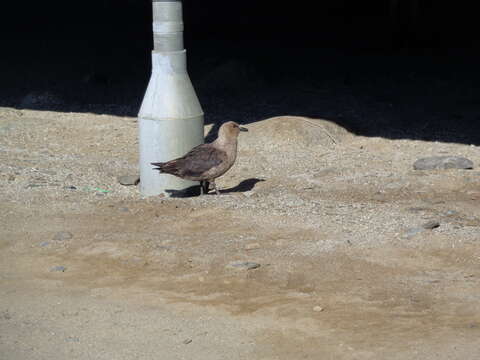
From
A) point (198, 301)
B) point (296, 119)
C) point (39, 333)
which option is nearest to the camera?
point (39, 333)

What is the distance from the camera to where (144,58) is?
722 inches

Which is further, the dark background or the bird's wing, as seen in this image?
the dark background

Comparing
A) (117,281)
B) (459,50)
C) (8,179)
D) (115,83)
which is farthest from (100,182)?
(459,50)

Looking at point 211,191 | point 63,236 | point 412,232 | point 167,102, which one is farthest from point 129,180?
point 412,232

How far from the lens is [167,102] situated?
398 inches

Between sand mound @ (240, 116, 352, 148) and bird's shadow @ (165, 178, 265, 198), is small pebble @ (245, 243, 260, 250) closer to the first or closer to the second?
bird's shadow @ (165, 178, 265, 198)

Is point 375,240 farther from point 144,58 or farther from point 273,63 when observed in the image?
point 144,58

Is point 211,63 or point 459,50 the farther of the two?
point 459,50

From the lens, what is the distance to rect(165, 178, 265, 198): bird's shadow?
10.4 metres

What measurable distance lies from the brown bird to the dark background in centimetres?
419

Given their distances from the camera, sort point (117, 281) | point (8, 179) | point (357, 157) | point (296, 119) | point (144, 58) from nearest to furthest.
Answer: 1. point (117, 281)
2. point (8, 179)
3. point (357, 157)
4. point (296, 119)
5. point (144, 58)

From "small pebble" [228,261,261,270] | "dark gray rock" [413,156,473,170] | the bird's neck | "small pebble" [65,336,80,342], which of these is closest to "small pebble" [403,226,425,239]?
"small pebble" [228,261,261,270]

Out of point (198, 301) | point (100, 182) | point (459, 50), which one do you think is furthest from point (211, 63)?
point (198, 301)

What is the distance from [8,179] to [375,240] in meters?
4.98
